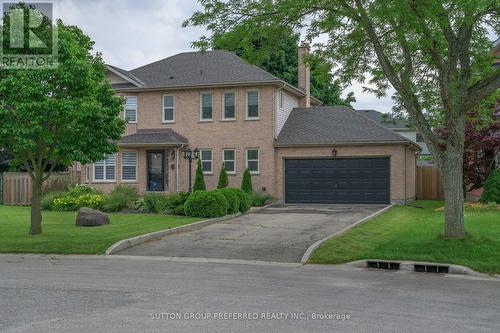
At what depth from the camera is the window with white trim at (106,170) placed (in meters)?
30.5

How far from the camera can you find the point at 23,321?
7121mm

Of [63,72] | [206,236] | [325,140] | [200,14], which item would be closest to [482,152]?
[325,140]

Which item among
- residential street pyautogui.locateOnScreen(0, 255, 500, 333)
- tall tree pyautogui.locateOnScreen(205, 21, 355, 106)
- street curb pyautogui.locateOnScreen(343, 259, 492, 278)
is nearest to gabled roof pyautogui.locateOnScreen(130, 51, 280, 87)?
tall tree pyautogui.locateOnScreen(205, 21, 355, 106)

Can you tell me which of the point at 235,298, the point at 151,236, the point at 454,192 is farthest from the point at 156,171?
the point at 235,298

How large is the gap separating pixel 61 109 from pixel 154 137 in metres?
14.6

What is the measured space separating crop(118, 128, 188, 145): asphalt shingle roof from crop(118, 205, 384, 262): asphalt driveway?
7.67 meters

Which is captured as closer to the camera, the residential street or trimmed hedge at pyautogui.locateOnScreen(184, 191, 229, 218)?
the residential street

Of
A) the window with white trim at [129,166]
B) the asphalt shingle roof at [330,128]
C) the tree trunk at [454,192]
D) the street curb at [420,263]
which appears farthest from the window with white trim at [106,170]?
the tree trunk at [454,192]

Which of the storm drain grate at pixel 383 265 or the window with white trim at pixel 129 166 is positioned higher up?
the window with white trim at pixel 129 166

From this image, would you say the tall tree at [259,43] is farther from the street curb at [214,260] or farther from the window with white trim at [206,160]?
the window with white trim at [206,160]

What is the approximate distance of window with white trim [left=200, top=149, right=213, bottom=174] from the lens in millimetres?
29516

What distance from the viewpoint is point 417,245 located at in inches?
521

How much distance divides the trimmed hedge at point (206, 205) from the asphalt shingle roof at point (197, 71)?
29.1 ft

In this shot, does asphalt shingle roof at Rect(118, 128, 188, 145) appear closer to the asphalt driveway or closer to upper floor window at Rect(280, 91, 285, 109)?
upper floor window at Rect(280, 91, 285, 109)
